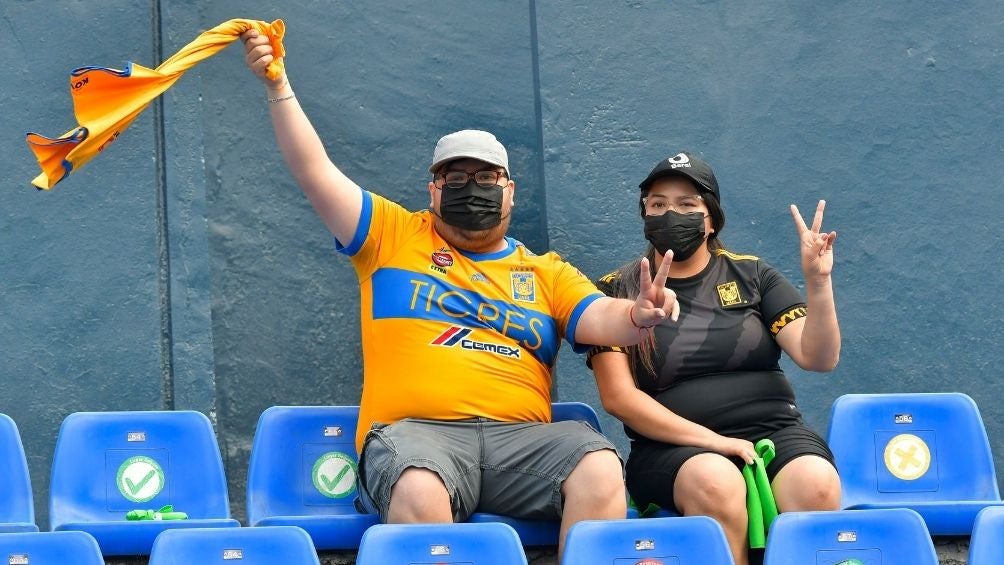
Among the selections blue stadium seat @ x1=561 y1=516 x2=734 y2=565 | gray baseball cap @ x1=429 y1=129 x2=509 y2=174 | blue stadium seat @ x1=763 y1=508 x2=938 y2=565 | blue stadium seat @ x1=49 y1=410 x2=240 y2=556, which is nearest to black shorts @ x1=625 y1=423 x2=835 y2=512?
blue stadium seat @ x1=763 y1=508 x2=938 y2=565

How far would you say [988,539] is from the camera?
378 cm

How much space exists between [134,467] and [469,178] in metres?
1.43

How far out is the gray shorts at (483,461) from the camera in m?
4.21

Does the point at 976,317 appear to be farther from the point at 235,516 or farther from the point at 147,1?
the point at 147,1

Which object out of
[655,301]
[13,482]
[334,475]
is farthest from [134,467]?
[655,301]

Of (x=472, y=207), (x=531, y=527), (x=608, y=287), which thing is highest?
(x=472, y=207)

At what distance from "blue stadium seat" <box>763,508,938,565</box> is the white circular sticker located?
1.08 m

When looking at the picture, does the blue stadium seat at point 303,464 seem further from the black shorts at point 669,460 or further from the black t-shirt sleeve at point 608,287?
the black shorts at point 669,460

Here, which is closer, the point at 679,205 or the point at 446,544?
the point at 446,544

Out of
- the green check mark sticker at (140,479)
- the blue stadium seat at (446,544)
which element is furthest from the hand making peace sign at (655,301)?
the green check mark sticker at (140,479)

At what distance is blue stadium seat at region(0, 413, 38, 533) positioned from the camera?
4418 millimetres

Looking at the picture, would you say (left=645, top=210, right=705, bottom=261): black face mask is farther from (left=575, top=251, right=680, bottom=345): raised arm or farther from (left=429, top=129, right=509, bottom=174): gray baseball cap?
(left=429, top=129, right=509, bottom=174): gray baseball cap

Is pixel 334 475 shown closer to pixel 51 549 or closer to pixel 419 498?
pixel 419 498

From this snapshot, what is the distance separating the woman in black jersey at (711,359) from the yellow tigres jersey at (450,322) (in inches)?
8.3
